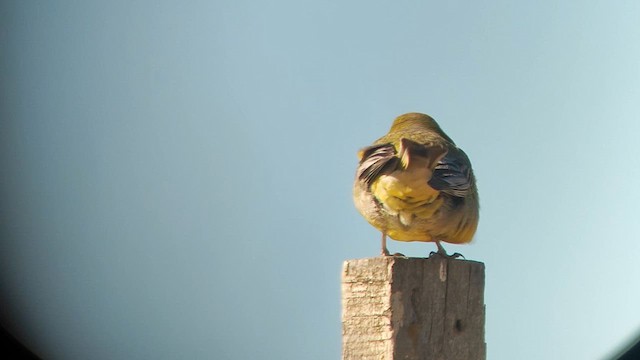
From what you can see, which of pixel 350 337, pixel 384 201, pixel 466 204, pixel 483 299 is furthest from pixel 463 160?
pixel 350 337

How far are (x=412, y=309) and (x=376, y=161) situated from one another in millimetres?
1119

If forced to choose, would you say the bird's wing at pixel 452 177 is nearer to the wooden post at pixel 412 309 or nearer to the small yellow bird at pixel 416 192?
the small yellow bird at pixel 416 192

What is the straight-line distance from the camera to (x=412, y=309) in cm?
212

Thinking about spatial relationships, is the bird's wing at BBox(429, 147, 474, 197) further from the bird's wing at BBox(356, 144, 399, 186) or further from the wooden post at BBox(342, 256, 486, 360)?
the wooden post at BBox(342, 256, 486, 360)

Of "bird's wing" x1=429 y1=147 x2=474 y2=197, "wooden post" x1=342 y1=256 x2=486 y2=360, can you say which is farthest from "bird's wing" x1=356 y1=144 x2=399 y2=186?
"wooden post" x1=342 y1=256 x2=486 y2=360

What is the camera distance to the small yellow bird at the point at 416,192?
314cm

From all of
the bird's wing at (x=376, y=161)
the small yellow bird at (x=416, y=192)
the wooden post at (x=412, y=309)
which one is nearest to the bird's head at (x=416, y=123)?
the small yellow bird at (x=416, y=192)

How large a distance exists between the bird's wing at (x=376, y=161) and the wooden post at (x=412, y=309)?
0.91 meters

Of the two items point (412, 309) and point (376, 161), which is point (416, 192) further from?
point (412, 309)

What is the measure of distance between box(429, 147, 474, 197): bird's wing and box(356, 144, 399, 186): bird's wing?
0.62 feet

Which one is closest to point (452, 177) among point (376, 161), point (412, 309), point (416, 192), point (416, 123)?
point (416, 192)

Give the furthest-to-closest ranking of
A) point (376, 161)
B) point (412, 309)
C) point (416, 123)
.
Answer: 1. point (416, 123)
2. point (376, 161)
3. point (412, 309)

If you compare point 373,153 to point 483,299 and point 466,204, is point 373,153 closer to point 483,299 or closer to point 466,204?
point 466,204

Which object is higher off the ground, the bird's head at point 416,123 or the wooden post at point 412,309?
the bird's head at point 416,123
